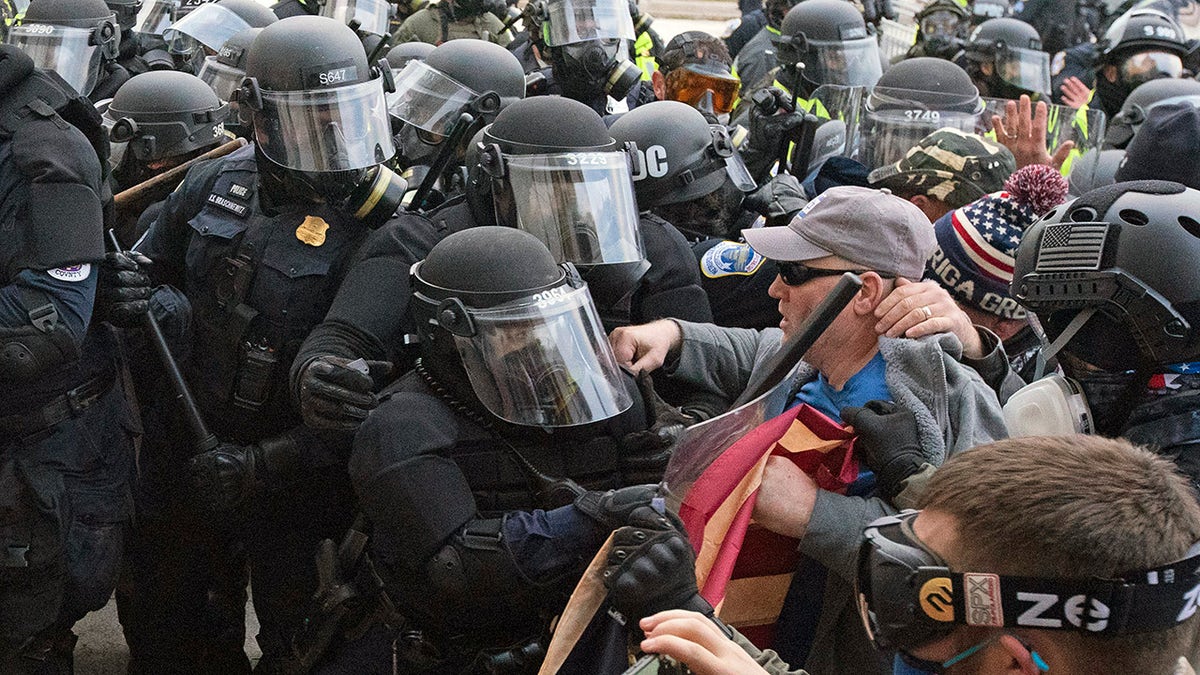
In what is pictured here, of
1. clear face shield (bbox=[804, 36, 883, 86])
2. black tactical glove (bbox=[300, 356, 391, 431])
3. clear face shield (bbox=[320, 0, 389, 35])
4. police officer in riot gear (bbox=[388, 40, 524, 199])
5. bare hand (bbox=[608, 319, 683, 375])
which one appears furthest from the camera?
clear face shield (bbox=[804, 36, 883, 86])

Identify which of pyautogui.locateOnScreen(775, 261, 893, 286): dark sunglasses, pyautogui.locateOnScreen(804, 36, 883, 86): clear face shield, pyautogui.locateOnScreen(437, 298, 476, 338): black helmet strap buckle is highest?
pyautogui.locateOnScreen(775, 261, 893, 286): dark sunglasses

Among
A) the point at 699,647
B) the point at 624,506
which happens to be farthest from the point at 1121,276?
the point at 699,647

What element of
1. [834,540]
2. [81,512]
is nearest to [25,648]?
[81,512]

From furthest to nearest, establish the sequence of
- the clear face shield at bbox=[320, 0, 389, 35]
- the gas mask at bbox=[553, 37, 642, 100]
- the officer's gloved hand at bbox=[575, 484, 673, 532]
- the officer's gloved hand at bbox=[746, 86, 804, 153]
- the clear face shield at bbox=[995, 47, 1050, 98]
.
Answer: the clear face shield at bbox=[995, 47, 1050, 98] < the clear face shield at bbox=[320, 0, 389, 35] < the gas mask at bbox=[553, 37, 642, 100] < the officer's gloved hand at bbox=[746, 86, 804, 153] < the officer's gloved hand at bbox=[575, 484, 673, 532]

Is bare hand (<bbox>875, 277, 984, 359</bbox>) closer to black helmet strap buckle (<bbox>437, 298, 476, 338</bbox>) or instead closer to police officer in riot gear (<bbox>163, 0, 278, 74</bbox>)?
black helmet strap buckle (<bbox>437, 298, 476, 338</bbox>)

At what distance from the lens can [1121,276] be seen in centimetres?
245

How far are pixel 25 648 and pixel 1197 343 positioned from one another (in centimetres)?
308

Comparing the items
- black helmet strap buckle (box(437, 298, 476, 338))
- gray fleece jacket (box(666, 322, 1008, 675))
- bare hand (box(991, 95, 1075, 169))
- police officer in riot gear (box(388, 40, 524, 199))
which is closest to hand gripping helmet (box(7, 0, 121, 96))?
police officer in riot gear (box(388, 40, 524, 199))

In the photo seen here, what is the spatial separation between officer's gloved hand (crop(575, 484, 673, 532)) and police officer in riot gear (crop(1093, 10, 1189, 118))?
5809mm

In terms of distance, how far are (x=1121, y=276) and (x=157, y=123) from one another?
363 centimetres

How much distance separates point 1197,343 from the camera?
7.94 ft

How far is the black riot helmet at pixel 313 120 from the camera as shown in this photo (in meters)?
4.00

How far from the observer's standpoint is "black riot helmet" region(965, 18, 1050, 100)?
732 cm

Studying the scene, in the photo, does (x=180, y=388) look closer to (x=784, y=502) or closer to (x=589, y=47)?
(x=784, y=502)
